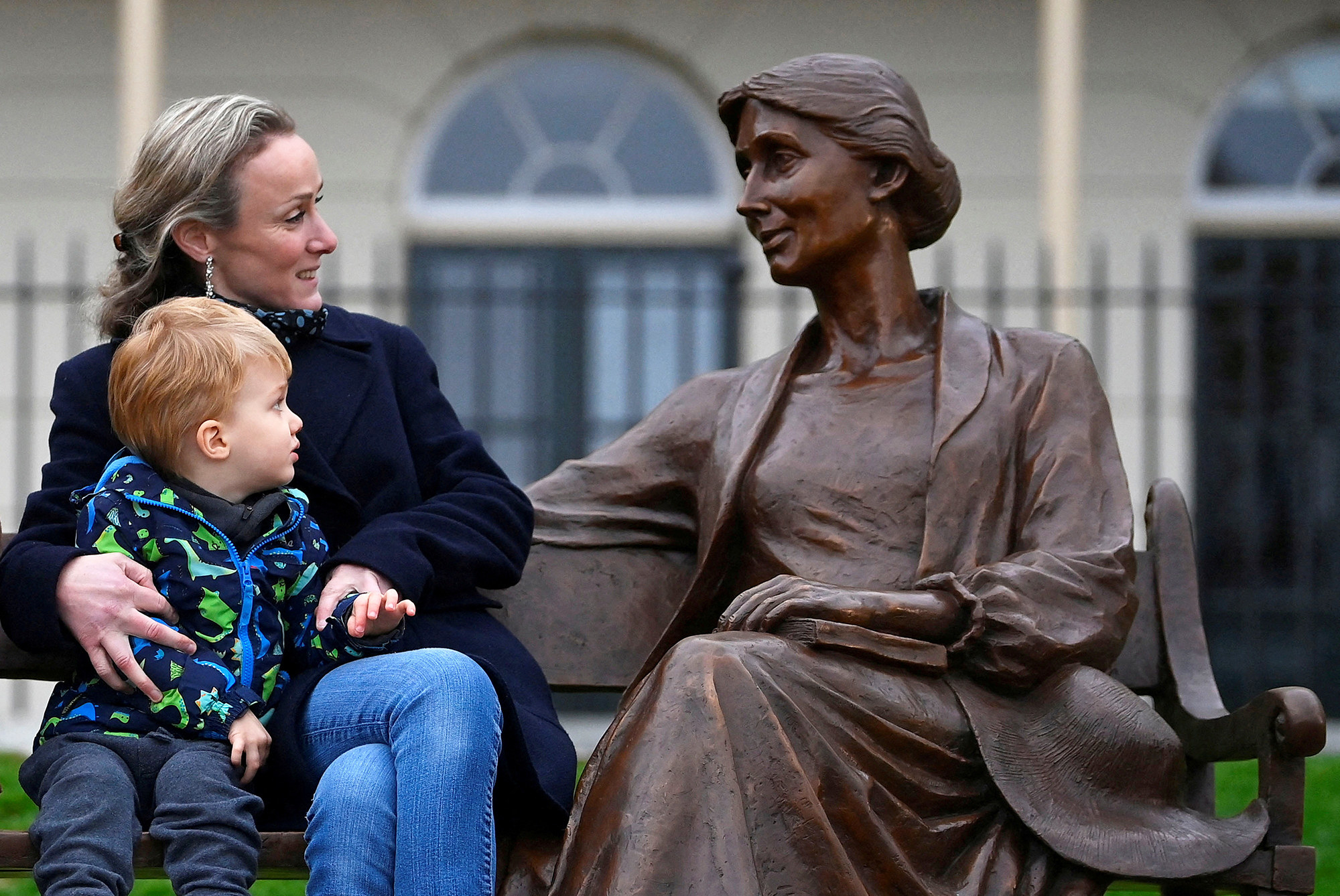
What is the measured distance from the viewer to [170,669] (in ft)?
10.4

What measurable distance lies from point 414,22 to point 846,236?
667 centimetres

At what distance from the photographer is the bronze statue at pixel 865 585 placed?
3158 mm

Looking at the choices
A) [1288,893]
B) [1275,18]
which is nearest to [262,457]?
[1288,893]

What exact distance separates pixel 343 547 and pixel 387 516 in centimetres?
12

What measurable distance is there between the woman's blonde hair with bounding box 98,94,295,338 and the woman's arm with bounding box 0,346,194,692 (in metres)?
0.14

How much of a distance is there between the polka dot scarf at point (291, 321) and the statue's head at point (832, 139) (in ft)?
2.71

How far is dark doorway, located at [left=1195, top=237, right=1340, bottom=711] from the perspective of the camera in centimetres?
915

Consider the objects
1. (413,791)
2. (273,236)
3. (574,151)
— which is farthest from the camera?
(574,151)

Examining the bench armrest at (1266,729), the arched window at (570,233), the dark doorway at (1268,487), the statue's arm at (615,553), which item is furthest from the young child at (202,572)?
the dark doorway at (1268,487)

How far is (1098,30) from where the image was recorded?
10.1 m

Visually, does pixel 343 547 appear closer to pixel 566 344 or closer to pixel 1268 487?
pixel 566 344

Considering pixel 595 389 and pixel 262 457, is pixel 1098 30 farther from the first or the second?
pixel 262 457

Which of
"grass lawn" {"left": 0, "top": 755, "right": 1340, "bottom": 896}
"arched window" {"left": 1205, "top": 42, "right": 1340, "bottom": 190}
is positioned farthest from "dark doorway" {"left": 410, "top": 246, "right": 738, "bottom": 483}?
"grass lawn" {"left": 0, "top": 755, "right": 1340, "bottom": 896}

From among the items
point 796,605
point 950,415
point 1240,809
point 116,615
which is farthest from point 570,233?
point 116,615
